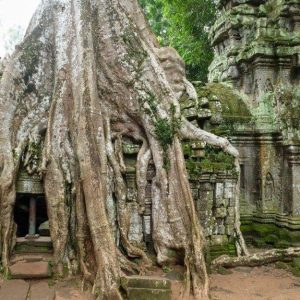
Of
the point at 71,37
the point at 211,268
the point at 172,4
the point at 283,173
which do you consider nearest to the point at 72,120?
the point at 71,37

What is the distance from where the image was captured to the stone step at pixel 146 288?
3.67m

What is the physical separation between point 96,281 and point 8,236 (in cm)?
123

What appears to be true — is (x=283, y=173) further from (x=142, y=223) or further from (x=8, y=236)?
(x=8, y=236)

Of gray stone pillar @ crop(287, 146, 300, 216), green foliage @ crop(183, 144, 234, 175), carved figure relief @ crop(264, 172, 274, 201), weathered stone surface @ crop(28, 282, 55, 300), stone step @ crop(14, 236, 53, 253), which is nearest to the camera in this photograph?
weathered stone surface @ crop(28, 282, 55, 300)

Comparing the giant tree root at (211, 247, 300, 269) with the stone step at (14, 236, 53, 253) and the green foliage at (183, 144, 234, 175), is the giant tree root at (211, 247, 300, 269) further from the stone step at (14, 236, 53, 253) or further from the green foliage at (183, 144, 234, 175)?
the stone step at (14, 236, 53, 253)

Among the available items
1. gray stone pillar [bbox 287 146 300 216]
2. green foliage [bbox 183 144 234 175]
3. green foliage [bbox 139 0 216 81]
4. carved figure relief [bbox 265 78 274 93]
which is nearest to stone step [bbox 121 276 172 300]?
green foliage [bbox 183 144 234 175]

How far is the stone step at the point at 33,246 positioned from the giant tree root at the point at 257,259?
199cm

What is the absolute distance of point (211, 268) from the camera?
4.70m

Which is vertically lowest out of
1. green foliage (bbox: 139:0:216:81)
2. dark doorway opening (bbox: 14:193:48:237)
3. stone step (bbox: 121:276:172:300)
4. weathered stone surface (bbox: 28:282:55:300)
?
weathered stone surface (bbox: 28:282:55:300)

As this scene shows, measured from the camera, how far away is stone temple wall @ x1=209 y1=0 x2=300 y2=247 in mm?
5961

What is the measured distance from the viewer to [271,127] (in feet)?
20.2

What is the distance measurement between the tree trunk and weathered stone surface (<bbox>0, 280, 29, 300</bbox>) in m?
0.34

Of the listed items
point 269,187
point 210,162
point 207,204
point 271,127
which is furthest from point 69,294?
point 271,127

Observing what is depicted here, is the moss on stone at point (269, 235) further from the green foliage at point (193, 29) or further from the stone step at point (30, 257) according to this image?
the green foliage at point (193, 29)
